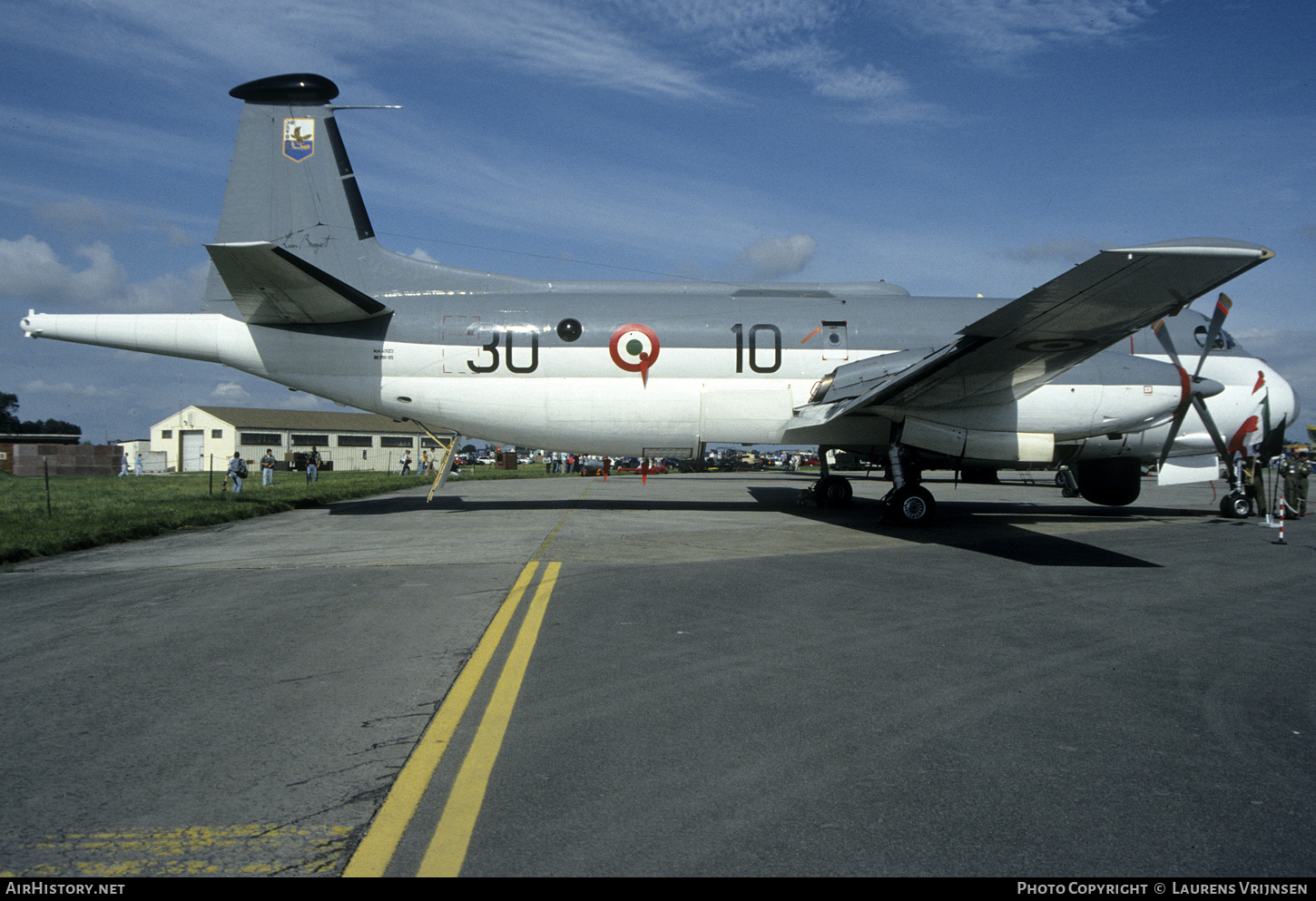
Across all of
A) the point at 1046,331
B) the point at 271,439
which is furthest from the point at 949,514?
the point at 271,439

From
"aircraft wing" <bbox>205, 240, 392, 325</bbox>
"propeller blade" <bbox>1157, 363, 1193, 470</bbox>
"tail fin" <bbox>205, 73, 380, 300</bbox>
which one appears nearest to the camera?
"aircraft wing" <bbox>205, 240, 392, 325</bbox>

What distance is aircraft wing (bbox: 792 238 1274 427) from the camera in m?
8.49

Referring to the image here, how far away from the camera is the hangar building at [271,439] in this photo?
63.4 meters

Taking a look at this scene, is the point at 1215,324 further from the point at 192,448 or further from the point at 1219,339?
the point at 192,448

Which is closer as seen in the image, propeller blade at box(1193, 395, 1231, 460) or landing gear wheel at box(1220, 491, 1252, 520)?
propeller blade at box(1193, 395, 1231, 460)

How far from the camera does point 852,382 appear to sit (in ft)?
44.8

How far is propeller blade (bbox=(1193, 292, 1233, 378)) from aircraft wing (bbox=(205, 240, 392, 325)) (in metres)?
15.4

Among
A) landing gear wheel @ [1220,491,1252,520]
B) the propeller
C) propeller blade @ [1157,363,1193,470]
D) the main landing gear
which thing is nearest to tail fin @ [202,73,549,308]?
the main landing gear

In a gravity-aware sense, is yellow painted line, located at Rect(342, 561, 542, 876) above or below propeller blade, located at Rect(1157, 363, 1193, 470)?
below

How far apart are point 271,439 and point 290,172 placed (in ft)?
194

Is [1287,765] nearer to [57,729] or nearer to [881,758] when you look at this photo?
[881,758]

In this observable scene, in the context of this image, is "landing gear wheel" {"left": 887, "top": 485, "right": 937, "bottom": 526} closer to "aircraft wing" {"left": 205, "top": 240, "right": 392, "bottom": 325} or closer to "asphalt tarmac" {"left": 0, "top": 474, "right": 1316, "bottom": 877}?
"asphalt tarmac" {"left": 0, "top": 474, "right": 1316, "bottom": 877}

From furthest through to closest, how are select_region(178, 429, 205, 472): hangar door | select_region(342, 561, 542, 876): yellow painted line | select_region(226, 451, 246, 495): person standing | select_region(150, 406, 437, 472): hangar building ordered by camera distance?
select_region(150, 406, 437, 472): hangar building, select_region(178, 429, 205, 472): hangar door, select_region(226, 451, 246, 495): person standing, select_region(342, 561, 542, 876): yellow painted line

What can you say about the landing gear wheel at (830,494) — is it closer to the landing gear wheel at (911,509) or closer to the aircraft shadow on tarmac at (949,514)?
the aircraft shadow on tarmac at (949,514)
